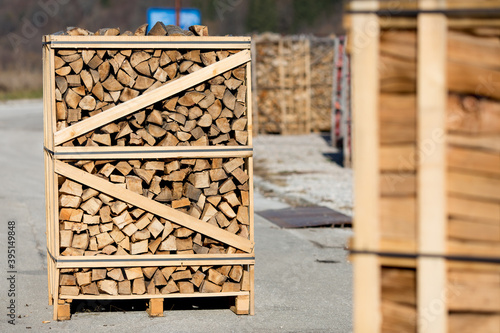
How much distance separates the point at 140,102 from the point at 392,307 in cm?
343

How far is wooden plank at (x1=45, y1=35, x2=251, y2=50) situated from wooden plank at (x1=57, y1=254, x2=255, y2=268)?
5.21ft

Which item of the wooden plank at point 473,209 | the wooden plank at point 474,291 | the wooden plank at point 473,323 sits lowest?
the wooden plank at point 473,323

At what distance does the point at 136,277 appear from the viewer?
616 centimetres

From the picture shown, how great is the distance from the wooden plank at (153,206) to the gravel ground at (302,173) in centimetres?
508

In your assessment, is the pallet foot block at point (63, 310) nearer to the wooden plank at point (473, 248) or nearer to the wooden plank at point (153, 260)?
the wooden plank at point (153, 260)

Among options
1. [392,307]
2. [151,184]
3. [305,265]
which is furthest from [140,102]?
[392,307]

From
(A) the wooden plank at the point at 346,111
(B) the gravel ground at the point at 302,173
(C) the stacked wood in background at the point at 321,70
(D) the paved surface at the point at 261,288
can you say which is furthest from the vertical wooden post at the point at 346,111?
(C) the stacked wood in background at the point at 321,70

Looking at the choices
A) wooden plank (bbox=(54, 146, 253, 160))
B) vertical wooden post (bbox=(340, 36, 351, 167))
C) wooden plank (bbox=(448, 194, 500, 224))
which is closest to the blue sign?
vertical wooden post (bbox=(340, 36, 351, 167))

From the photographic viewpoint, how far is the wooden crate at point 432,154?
2967mm

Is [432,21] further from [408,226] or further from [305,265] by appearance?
[305,265]

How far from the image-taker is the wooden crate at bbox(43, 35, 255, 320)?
19.9 feet

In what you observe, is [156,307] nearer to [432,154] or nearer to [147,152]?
[147,152]

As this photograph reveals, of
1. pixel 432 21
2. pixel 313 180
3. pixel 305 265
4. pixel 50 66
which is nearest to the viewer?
pixel 432 21

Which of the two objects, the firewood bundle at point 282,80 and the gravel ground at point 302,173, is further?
the firewood bundle at point 282,80
